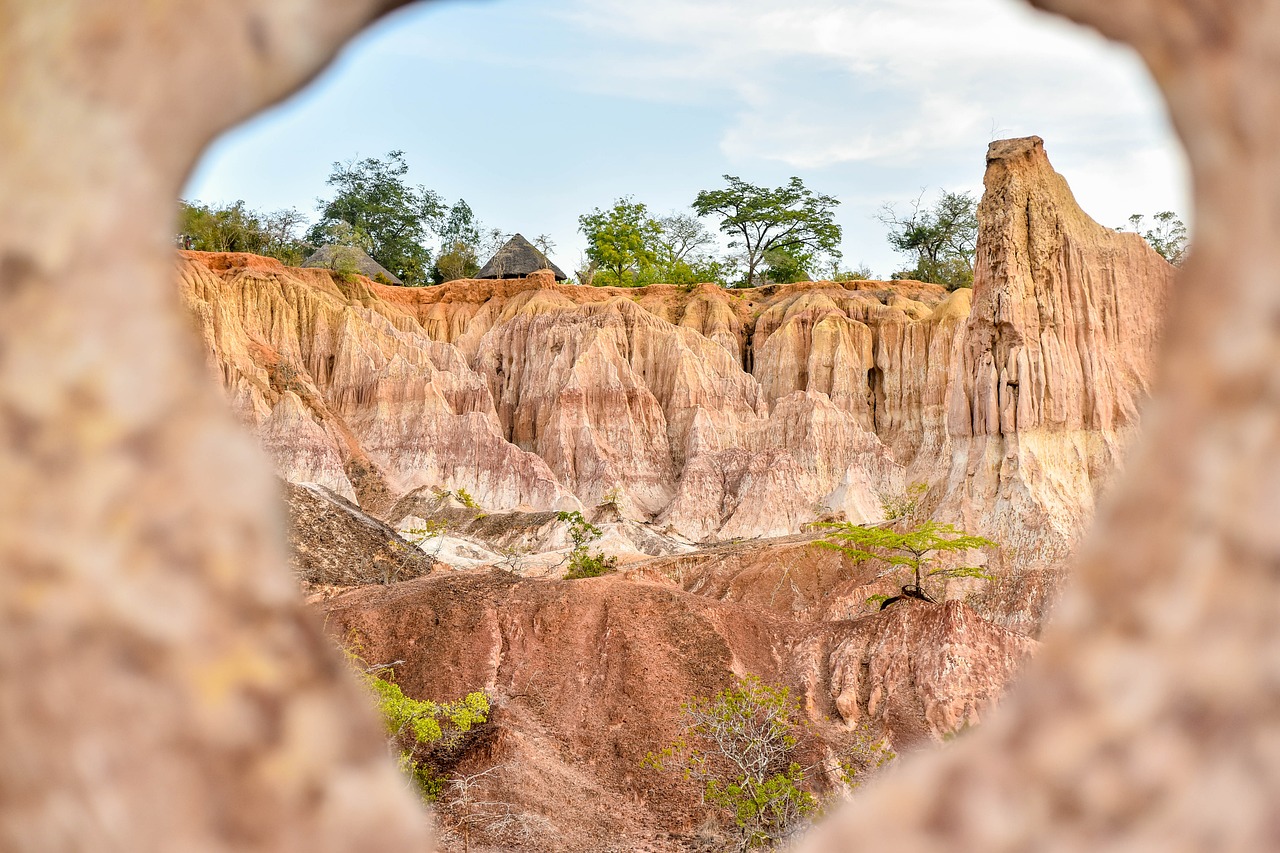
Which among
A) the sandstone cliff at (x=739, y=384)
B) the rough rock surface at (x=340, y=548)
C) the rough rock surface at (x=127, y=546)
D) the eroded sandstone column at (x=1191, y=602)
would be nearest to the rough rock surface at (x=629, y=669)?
the rough rock surface at (x=340, y=548)

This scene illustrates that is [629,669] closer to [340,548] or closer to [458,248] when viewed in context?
[340,548]

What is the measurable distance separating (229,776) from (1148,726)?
1.04 metres

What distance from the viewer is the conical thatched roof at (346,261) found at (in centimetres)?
4068

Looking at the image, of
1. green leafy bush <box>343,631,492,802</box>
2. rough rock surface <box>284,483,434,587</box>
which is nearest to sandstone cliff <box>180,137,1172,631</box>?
rough rock surface <box>284,483,434,587</box>

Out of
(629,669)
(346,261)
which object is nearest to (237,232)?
(346,261)

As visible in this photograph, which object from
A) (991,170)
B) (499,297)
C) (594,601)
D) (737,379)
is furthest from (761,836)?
(499,297)

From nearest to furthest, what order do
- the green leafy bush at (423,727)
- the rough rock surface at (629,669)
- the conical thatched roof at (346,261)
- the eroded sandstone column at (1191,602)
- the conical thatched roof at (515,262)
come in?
1. the eroded sandstone column at (1191,602)
2. the green leafy bush at (423,727)
3. the rough rock surface at (629,669)
4. the conical thatched roof at (346,261)
5. the conical thatched roof at (515,262)

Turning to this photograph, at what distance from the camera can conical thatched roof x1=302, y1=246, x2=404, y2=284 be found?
1602 inches

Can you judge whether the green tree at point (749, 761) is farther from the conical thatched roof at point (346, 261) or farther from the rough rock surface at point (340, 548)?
the conical thatched roof at point (346, 261)

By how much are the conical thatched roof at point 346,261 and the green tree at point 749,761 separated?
110 ft

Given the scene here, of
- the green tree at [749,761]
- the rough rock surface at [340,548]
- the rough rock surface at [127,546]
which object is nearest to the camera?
the rough rock surface at [127,546]

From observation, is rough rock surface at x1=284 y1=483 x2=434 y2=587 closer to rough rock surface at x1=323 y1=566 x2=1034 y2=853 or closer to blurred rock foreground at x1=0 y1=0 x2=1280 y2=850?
rough rock surface at x1=323 y1=566 x2=1034 y2=853

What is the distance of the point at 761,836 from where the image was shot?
834 centimetres

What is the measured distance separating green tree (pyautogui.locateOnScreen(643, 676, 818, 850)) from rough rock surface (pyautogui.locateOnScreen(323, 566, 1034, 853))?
0.27 metres
